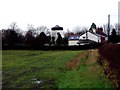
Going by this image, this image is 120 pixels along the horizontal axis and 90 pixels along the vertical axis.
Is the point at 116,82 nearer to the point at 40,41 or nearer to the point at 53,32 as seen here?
the point at 40,41

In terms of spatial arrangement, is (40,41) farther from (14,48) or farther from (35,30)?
(35,30)

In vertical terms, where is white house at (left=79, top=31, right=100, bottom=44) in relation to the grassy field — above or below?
above

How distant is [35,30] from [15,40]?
52909 mm

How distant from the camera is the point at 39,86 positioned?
1673 cm

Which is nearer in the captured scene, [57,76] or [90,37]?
[57,76]

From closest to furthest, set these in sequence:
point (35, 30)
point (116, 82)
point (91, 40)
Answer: point (116, 82) < point (91, 40) < point (35, 30)

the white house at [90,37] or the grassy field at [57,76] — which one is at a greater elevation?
the white house at [90,37]

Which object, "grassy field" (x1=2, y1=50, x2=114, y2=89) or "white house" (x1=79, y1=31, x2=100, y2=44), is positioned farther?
"white house" (x1=79, y1=31, x2=100, y2=44)

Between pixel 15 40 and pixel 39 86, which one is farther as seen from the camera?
pixel 15 40

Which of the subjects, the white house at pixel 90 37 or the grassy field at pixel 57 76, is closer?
the grassy field at pixel 57 76

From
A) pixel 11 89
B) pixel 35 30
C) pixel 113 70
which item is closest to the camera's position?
pixel 113 70

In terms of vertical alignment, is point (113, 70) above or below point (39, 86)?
above

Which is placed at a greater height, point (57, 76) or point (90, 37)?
point (90, 37)

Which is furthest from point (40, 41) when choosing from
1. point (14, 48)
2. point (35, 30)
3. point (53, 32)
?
point (35, 30)
